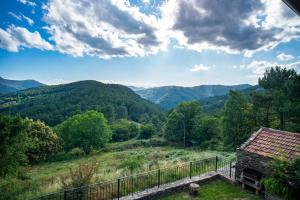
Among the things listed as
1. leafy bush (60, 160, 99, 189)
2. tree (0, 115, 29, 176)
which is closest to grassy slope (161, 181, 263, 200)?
leafy bush (60, 160, 99, 189)

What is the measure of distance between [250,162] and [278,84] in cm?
1727

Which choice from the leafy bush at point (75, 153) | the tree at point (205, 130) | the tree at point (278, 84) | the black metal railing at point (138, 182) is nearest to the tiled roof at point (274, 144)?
the black metal railing at point (138, 182)

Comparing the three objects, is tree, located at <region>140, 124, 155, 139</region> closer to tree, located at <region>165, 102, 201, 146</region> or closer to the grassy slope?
tree, located at <region>165, 102, 201, 146</region>

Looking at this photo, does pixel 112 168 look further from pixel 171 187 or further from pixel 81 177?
pixel 81 177

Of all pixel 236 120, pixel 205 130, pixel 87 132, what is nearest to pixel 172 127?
pixel 205 130

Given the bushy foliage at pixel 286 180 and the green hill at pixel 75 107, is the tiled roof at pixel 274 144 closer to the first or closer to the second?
the bushy foliage at pixel 286 180

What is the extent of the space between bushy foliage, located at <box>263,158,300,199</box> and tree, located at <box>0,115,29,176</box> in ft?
64.6

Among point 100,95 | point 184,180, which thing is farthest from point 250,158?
point 100,95

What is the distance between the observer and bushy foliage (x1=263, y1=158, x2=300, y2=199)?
8289mm

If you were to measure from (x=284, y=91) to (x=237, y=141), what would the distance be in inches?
448

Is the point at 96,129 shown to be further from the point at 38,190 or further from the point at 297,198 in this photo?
the point at 297,198

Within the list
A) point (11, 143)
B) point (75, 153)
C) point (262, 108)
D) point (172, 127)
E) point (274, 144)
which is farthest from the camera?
point (172, 127)

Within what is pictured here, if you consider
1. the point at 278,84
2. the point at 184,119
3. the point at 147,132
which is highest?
the point at 278,84

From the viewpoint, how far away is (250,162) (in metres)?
10.8
